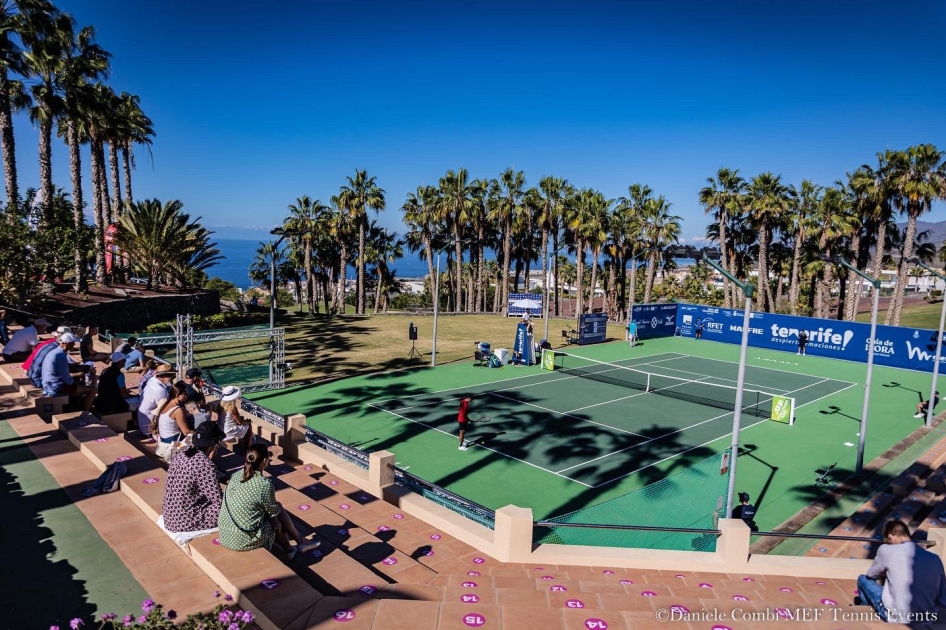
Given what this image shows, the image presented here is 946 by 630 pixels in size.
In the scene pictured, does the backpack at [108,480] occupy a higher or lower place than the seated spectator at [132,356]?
lower

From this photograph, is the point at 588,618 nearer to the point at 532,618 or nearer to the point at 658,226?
the point at 532,618

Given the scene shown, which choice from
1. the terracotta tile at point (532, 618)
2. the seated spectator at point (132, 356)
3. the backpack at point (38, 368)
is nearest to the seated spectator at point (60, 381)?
the backpack at point (38, 368)

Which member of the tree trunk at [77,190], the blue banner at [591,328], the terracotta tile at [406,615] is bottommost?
the blue banner at [591,328]

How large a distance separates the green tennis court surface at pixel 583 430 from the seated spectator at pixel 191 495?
26.7 ft

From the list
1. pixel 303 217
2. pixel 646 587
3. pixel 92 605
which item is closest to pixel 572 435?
pixel 646 587

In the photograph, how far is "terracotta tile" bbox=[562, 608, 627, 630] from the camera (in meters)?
5.93

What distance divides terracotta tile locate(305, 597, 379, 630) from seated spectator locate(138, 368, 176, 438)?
7067 mm

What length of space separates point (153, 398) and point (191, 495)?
201 inches

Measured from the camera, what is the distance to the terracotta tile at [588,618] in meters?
5.93

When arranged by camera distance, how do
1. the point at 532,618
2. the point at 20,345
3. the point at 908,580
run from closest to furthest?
the point at 532,618
the point at 908,580
the point at 20,345

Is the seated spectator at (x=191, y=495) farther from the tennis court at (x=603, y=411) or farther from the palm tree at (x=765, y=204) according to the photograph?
the palm tree at (x=765, y=204)

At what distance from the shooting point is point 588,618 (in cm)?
606

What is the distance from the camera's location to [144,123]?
4591cm

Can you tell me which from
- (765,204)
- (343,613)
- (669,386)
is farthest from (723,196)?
(343,613)
